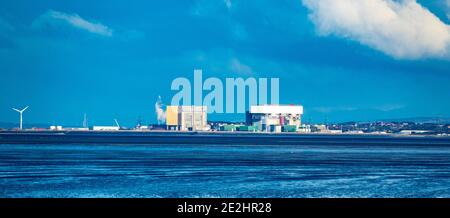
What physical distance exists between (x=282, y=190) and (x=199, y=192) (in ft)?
14.9

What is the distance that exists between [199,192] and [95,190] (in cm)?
537

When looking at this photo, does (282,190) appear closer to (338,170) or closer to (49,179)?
(49,179)

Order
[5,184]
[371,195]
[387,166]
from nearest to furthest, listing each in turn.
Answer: [371,195] → [5,184] → [387,166]

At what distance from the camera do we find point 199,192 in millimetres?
45969

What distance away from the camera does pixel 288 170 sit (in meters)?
64.5

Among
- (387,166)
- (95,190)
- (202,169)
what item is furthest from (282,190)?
(387,166)

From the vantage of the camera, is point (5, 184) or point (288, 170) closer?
point (5, 184)

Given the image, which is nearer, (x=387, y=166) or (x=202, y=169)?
(x=202, y=169)
